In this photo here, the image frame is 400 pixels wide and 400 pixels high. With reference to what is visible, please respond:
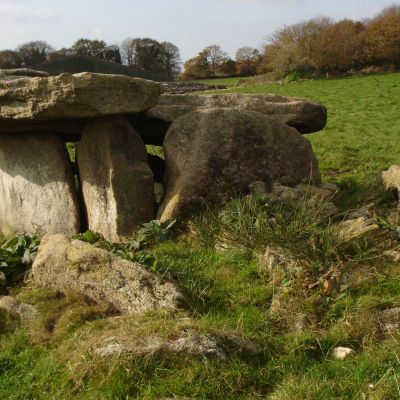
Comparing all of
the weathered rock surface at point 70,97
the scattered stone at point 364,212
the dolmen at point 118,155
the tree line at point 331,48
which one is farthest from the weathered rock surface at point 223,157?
the tree line at point 331,48

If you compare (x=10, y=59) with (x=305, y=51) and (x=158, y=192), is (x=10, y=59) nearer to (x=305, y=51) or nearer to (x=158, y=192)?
(x=158, y=192)

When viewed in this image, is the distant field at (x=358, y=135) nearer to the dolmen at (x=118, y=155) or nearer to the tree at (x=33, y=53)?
the dolmen at (x=118, y=155)

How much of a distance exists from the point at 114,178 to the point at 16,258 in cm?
192

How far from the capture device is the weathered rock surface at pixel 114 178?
27.7 feet

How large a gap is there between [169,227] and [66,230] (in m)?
1.94

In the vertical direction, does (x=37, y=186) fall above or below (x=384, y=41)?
below

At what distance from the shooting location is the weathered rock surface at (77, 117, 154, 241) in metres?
8.45

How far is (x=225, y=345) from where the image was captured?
4.89m

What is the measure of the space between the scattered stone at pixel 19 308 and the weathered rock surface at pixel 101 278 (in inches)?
15.0

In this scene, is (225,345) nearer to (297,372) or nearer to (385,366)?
(297,372)

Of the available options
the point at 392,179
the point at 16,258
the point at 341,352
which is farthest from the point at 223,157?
the point at 341,352

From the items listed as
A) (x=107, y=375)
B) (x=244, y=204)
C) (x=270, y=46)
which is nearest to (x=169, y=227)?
(x=244, y=204)

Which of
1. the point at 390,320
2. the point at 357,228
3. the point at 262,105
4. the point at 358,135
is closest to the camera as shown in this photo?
the point at 390,320

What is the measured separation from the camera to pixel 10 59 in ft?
71.5
